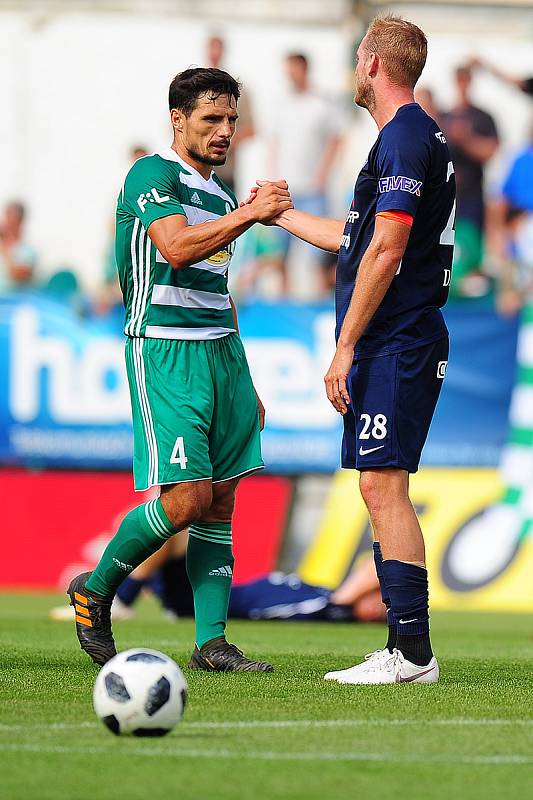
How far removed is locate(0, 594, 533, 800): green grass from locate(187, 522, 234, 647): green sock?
334mm

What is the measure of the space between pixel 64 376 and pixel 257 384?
5.60 feet

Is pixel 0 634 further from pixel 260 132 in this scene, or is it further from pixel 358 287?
pixel 260 132

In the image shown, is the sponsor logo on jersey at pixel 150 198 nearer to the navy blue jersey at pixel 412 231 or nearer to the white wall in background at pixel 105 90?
the navy blue jersey at pixel 412 231

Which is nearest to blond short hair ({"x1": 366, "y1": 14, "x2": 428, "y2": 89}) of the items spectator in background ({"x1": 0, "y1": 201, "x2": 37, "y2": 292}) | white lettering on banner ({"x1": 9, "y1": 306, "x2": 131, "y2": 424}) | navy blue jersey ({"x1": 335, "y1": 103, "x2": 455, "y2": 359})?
navy blue jersey ({"x1": 335, "y1": 103, "x2": 455, "y2": 359})

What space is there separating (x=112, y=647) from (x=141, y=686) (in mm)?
1873

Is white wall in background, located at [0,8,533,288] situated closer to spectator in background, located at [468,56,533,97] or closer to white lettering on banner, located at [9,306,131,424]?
spectator in background, located at [468,56,533,97]

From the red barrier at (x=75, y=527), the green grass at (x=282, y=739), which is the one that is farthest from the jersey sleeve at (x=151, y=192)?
the red barrier at (x=75, y=527)

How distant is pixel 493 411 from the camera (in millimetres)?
13375

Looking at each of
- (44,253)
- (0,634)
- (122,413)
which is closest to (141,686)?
(0,634)

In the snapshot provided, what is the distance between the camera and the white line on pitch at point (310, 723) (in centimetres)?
427

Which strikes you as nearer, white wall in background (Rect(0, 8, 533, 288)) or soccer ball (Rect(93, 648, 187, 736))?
soccer ball (Rect(93, 648, 187, 736))

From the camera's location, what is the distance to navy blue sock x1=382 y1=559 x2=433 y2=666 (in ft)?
17.9

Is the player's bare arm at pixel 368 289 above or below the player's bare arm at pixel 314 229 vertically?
below

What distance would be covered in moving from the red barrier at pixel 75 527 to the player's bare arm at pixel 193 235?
7.18 m
